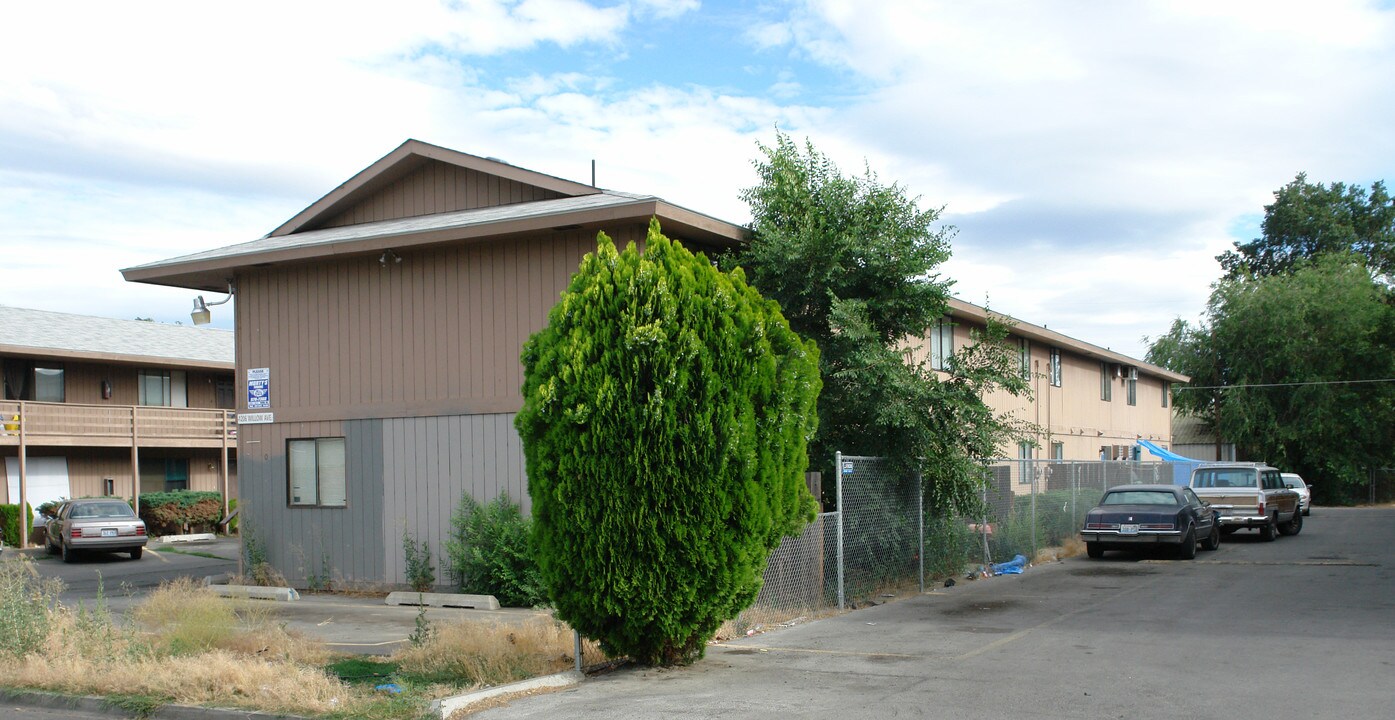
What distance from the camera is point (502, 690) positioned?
29.8ft

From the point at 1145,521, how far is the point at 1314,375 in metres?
37.3

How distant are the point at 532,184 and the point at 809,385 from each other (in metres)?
7.68

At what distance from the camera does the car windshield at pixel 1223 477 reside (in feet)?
83.0

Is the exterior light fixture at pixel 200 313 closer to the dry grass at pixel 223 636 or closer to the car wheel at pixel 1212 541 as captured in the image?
the dry grass at pixel 223 636

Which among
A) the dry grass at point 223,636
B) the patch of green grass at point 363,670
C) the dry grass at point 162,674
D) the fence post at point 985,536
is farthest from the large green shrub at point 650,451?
the fence post at point 985,536

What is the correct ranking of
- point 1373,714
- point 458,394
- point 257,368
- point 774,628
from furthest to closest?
point 257,368, point 458,394, point 774,628, point 1373,714

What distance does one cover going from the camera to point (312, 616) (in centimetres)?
1473

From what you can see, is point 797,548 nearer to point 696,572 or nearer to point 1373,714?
point 696,572

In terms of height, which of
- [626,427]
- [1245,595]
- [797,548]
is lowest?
[1245,595]

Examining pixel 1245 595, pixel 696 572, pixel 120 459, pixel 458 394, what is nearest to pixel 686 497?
pixel 696 572

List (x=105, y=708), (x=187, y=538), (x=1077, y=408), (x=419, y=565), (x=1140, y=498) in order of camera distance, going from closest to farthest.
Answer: (x=105, y=708) → (x=419, y=565) → (x=1140, y=498) → (x=187, y=538) → (x=1077, y=408)

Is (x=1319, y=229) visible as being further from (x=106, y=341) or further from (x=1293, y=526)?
(x=106, y=341)

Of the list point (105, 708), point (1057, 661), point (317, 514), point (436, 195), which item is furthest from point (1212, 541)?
point (105, 708)

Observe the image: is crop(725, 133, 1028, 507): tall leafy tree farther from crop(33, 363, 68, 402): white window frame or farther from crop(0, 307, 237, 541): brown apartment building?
crop(33, 363, 68, 402): white window frame
